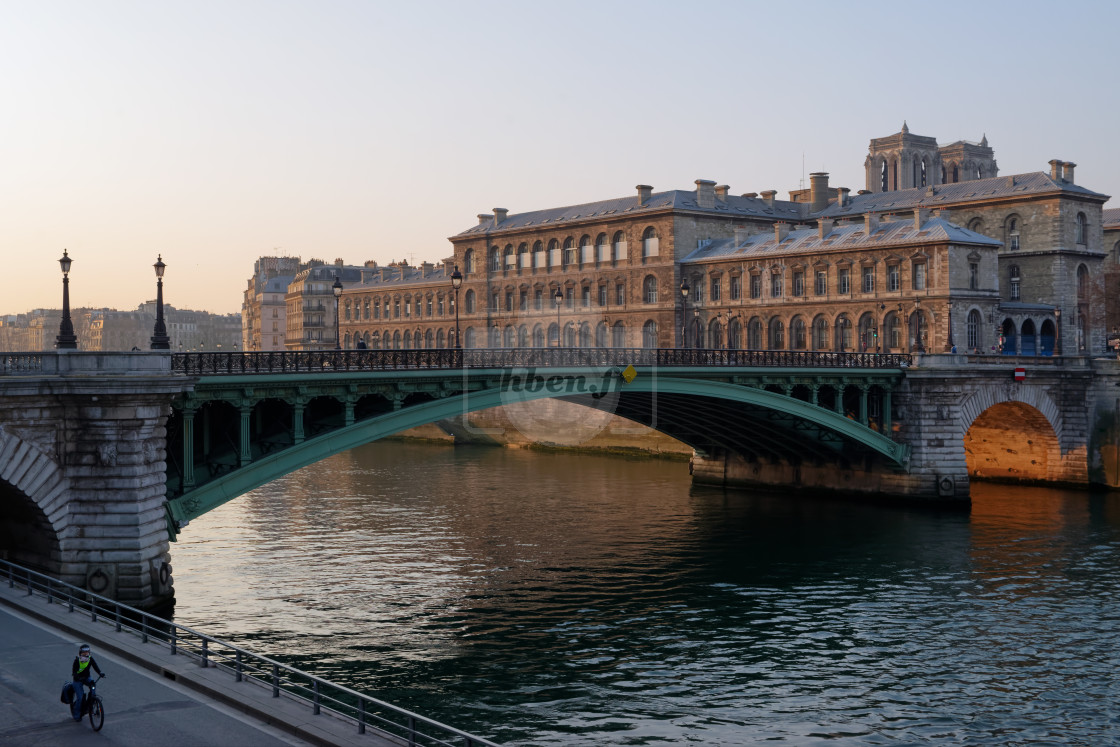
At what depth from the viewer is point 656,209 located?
92.1 m

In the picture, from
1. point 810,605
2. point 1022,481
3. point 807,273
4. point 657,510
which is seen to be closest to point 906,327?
point 807,273

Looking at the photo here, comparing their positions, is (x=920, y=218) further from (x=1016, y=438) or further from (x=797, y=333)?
(x=1016, y=438)

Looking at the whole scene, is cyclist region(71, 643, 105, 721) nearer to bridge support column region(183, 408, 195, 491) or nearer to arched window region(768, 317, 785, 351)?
bridge support column region(183, 408, 195, 491)

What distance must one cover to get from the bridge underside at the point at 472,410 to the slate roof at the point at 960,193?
30.6 m

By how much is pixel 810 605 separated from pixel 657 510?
741 inches

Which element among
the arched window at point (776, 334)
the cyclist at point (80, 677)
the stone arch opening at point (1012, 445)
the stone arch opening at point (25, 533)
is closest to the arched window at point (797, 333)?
the arched window at point (776, 334)

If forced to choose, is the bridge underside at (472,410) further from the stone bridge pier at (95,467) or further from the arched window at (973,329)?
the arched window at (973,329)

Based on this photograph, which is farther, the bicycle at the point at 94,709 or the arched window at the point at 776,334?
the arched window at the point at 776,334

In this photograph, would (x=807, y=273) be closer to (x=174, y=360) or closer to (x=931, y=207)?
(x=931, y=207)

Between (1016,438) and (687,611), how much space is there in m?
35.6

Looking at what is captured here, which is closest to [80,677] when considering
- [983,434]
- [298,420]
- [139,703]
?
[139,703]

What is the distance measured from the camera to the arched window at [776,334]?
84.1 meters

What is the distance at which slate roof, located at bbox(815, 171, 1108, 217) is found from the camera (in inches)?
3228

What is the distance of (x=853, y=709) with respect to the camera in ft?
84.3
